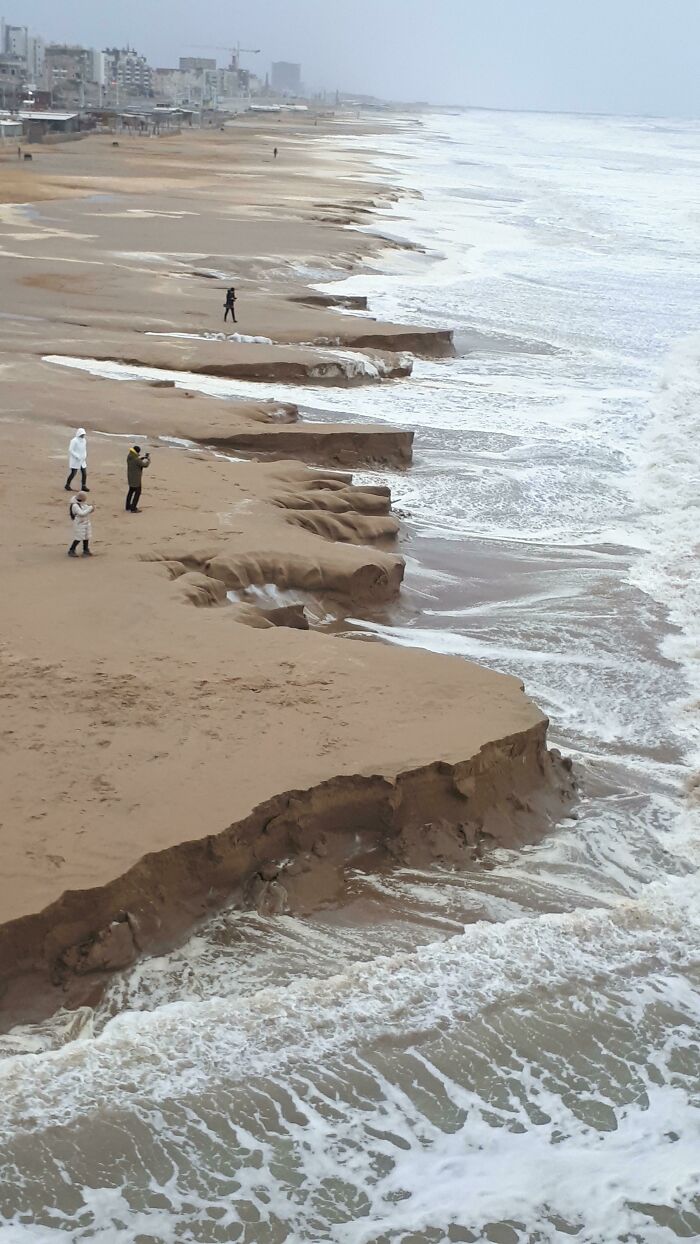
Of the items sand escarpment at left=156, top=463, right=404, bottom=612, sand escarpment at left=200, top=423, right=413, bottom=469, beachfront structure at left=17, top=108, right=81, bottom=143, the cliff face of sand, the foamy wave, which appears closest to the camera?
the cliff face of sand

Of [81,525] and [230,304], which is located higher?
[230,304]

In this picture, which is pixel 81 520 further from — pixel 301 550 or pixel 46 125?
pixel 46 125

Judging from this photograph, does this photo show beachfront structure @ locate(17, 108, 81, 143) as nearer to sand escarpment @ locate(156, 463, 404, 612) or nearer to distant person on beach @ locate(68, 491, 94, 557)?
sand escarpment @ locate(156, 463, 404, 612)

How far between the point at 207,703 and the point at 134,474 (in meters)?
4.13

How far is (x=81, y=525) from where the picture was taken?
1172cm

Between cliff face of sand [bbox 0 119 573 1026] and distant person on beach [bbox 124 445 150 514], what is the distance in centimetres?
17

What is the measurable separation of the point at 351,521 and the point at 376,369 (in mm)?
8948

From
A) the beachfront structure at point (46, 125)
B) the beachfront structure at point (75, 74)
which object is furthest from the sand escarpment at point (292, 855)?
the beachfront structure at point (75, 74)

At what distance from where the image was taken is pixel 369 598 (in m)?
13.0

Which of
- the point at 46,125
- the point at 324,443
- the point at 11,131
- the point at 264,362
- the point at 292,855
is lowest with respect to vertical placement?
the point at 292,855

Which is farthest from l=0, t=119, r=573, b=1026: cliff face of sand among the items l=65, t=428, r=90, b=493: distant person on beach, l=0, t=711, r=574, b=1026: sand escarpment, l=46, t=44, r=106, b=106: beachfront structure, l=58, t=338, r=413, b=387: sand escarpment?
l=46, t=44, r=106, b=106: beachfront structure

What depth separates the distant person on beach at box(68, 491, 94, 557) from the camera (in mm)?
11594

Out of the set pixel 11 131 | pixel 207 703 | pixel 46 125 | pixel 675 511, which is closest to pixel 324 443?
pixel 675 511

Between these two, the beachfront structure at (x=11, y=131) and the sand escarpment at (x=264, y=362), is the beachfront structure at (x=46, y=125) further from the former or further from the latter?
the sand escarpment at (x=264, y=362)
